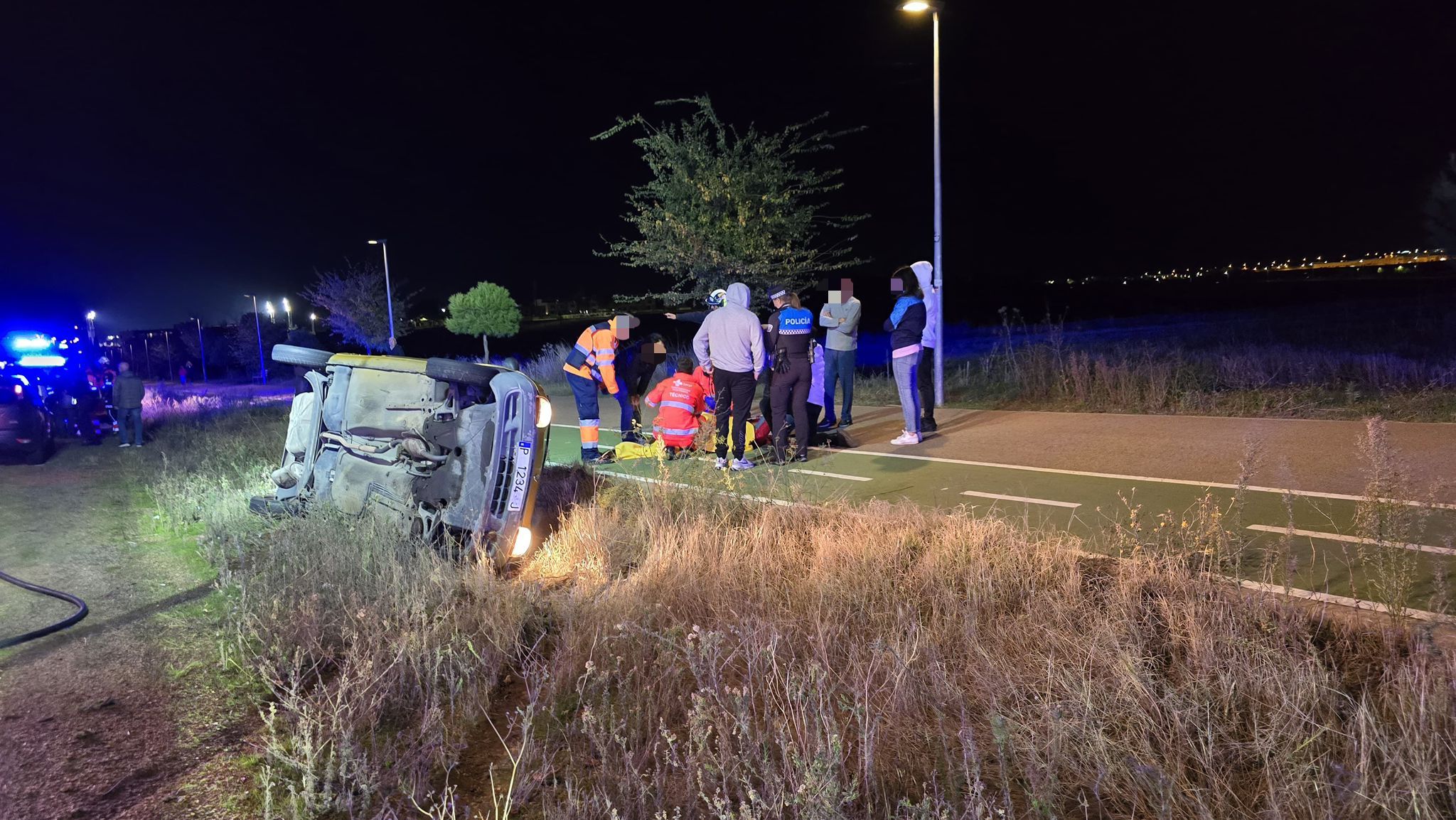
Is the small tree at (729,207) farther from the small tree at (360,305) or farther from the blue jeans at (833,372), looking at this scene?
the small tree at (360,305)

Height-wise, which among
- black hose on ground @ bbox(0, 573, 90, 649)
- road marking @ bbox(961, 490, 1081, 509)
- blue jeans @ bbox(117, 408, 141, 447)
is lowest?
black hose on ground @ bbox(0, 573, 90, 649)

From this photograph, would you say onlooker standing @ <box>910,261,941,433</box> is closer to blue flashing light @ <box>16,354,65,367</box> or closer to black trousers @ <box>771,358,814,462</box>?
black trousers @ <box>771,358,814,462</box>

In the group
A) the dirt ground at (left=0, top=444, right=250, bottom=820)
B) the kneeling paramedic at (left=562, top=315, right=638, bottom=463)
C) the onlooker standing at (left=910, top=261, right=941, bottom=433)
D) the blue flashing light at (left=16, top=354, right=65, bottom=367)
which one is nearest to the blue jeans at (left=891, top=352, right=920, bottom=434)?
the onlooker standing at (left=910, top=261, right=941, bottom=433)

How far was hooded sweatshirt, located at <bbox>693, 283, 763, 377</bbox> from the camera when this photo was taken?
27.2 ft

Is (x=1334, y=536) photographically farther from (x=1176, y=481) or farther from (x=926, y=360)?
(x=926, y=360)

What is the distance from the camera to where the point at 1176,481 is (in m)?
6.98

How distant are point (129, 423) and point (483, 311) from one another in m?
28.3

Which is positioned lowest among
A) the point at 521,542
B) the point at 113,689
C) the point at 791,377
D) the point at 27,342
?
the point at 113,689

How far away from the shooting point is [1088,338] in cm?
3281

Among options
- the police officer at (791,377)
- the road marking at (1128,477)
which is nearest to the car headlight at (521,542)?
the police officer at (791,377)

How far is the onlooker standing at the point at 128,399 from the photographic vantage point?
13.9 meters

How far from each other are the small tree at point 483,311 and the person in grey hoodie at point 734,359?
36.0m

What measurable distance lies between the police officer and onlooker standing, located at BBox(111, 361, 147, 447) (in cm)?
1133

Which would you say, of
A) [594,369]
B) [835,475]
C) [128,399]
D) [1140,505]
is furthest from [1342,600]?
[128,399]
